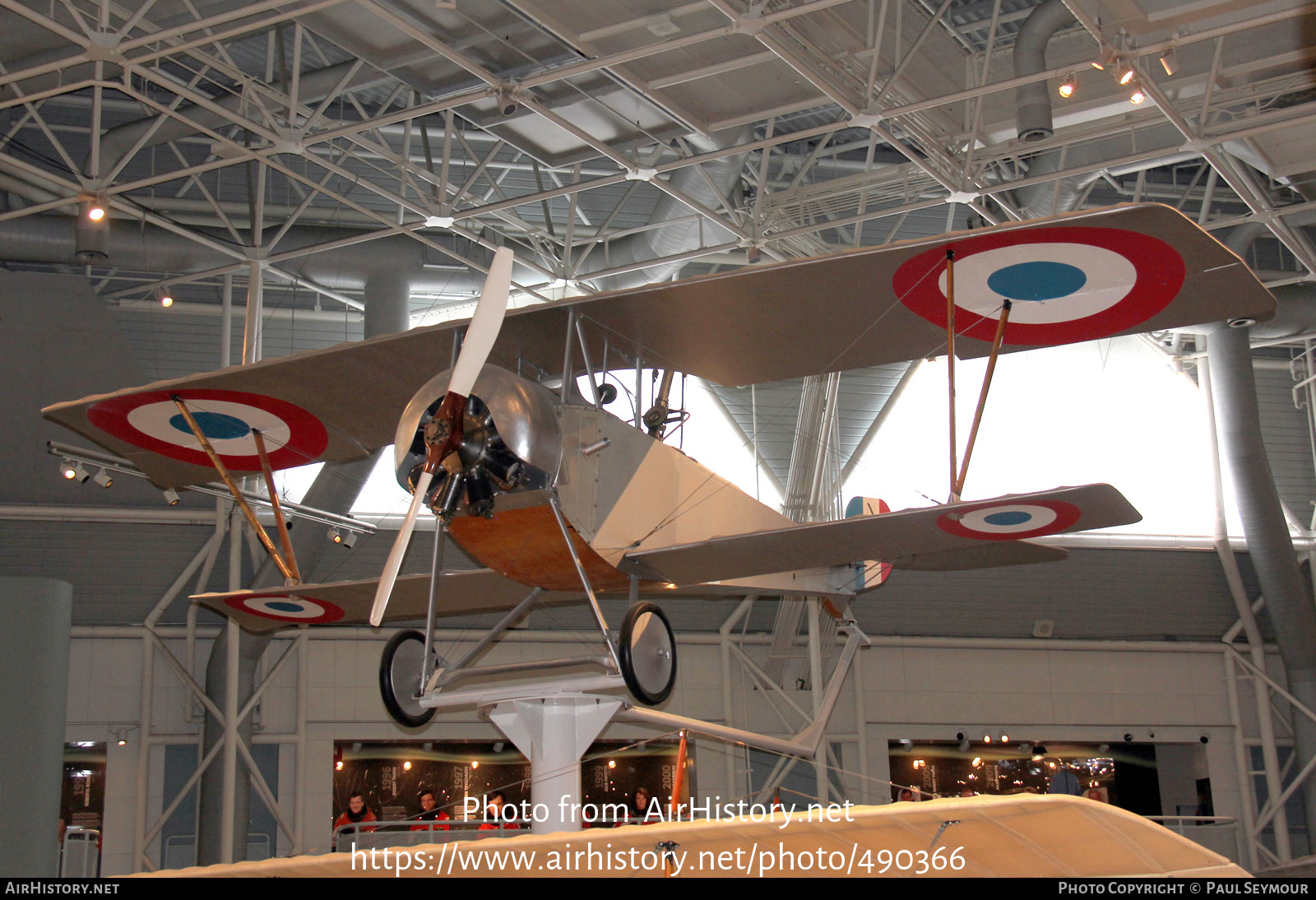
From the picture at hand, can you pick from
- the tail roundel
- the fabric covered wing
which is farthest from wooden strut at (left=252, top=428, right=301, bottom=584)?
the tail roundel

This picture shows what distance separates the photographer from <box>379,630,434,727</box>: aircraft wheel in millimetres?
7441

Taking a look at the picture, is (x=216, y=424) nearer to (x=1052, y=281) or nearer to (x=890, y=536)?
(x=890, y=536)

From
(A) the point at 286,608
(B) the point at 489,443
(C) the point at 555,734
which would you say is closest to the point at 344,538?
(A) the point at 286,608

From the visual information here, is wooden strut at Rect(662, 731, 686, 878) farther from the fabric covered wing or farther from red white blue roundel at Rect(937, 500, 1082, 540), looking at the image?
red white blue roundel at Rect(937, 500, 1082, 540)

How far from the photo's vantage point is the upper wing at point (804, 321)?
6805 mm

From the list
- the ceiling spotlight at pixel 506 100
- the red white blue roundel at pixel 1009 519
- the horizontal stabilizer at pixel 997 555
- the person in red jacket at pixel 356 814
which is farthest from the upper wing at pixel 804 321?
the person in red jacket at pixel 356 814

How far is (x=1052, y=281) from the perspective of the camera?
720 centimetres

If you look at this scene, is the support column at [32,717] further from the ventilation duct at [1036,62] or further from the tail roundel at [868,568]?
the ventilation duct at [1036,62]

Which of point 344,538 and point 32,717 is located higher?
point 344,538

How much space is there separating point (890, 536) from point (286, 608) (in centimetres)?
491

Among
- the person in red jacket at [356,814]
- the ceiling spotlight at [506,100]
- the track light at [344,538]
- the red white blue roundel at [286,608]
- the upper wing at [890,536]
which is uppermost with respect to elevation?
the ceiling spotlight at [506,100]

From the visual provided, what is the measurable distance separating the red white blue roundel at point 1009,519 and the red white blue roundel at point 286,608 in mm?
4808

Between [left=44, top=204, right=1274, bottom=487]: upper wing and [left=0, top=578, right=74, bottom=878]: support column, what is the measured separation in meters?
3.20

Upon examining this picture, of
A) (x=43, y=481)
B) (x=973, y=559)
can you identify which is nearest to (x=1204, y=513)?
(x=973, y=559)
